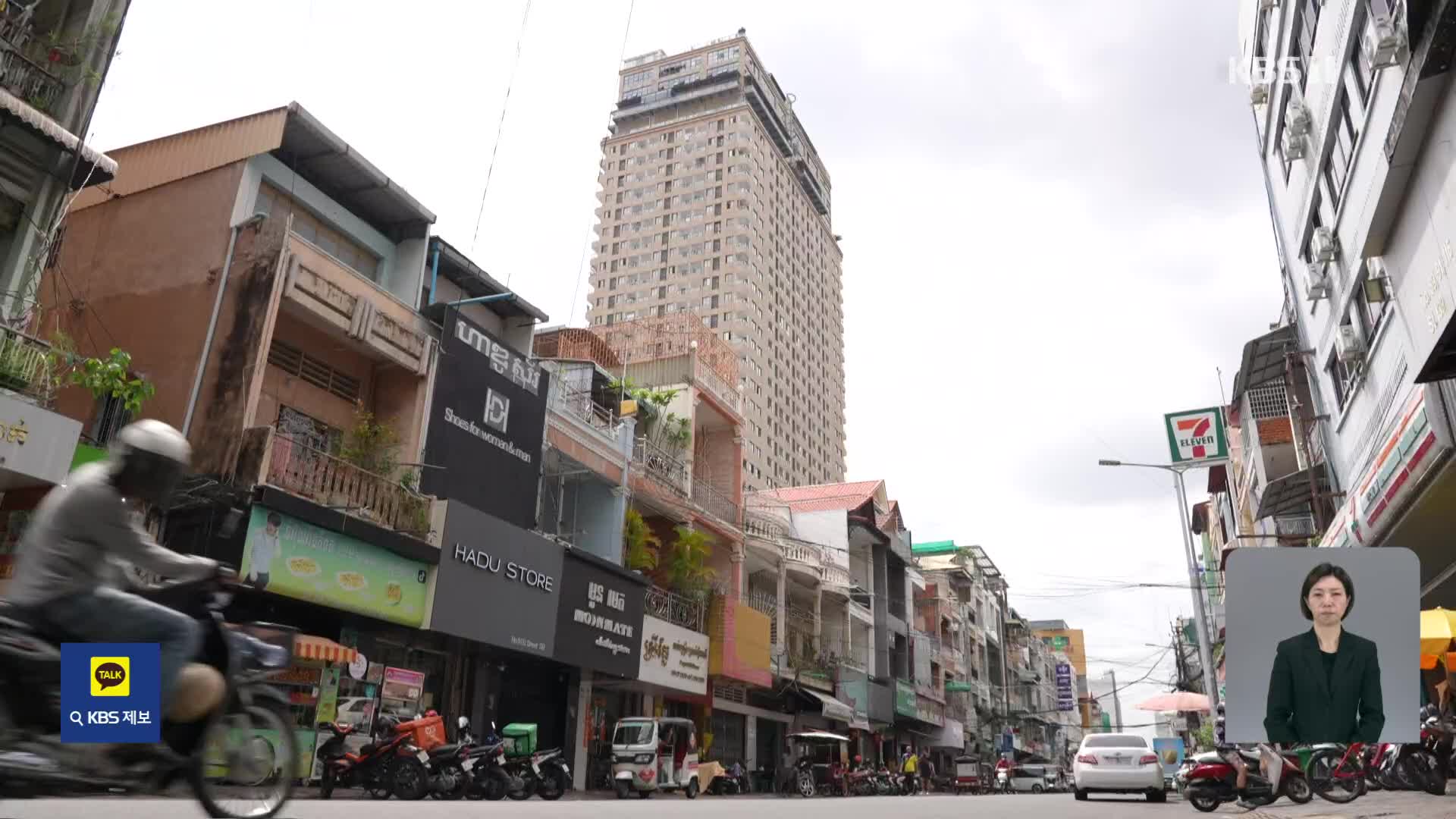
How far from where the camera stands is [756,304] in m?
94.0

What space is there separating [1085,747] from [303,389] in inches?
589

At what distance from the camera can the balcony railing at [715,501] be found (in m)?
29.6

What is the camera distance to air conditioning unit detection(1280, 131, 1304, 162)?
22109 millimetres

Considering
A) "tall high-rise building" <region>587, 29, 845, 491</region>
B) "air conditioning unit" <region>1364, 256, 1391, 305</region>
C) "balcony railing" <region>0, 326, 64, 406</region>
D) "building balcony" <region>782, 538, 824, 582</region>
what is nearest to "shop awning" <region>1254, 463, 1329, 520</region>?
"air conditioning unit" <region>1364, 256, 1391, 305</region>

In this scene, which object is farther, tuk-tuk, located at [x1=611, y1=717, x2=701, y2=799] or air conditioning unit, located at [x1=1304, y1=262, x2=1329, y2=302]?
air conditioning unit, located at [x1=1304, y1=262, x2=1329, y2=302]

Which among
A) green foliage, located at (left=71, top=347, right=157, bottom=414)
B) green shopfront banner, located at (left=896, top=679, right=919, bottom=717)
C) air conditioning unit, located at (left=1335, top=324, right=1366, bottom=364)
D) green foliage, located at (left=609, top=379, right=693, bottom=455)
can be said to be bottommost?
green shopfront banner, located at (left=896, top=679, right=919, bottom=717)

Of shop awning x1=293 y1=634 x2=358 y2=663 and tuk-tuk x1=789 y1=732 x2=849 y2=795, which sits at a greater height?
shop awning x1=293 y1=634 x2=358 y2=663

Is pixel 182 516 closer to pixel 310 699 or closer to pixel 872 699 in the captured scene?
pixel 310 699

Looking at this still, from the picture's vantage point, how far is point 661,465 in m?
27.8

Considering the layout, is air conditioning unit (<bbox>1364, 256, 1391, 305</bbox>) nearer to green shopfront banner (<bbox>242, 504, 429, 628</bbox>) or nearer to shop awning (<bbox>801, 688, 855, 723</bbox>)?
green shopfront banner (<bbox>242, 504, 429, 628</bbox>)

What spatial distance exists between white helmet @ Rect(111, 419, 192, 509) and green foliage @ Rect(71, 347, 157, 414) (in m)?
10.4

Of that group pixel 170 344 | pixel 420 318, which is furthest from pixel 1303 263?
pixel 170 344

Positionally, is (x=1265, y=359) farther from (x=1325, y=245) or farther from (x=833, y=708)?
(x=833, y=708)

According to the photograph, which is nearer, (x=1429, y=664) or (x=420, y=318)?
(x=1429, y=664)
